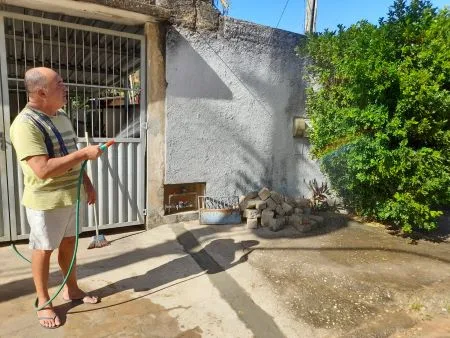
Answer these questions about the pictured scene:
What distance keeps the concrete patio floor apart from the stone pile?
0.85 ft

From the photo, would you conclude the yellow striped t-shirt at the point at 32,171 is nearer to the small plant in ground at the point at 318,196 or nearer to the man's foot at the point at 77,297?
the man's foot at the point at 77,297

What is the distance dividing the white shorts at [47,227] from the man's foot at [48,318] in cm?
48

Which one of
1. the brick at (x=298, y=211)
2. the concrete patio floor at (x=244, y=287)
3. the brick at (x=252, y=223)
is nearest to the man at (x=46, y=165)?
the concrete patio floor at (x=244, y=287)

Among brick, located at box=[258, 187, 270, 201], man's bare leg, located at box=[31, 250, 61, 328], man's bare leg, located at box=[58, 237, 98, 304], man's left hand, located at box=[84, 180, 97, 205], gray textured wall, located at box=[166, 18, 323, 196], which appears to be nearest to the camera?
man's bare leg, located at box=[31, 250, 61, 328]

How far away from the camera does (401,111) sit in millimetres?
4277

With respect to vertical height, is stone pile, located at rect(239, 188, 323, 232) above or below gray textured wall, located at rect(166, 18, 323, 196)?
below

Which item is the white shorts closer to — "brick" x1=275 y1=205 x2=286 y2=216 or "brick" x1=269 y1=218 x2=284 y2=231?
"brick" x1=269 y1=218 x2=284 y2=231

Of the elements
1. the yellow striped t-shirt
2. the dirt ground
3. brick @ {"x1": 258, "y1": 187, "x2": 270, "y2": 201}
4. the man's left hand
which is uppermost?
the yellow striped t-shirt

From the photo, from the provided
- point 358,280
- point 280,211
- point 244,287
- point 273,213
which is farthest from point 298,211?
point 244,287

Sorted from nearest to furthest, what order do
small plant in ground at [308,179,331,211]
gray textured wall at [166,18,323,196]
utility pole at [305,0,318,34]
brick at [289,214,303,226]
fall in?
gray textured wall at [166,18,323,196] → brick at [289,214,303,226] → small plant in ground at [308,179,331,211] → utility pole at [305,0,318,34]

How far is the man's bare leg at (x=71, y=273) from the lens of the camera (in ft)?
8.53

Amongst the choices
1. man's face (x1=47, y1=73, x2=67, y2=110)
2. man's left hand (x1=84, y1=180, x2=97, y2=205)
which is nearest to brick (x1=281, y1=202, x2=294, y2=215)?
man's left hand (x1=84, y1=180, x2=97, y2=205)

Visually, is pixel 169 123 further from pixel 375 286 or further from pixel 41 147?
pixel 375 286

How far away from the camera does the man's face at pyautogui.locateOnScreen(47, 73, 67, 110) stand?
2229 millimetres
